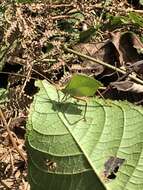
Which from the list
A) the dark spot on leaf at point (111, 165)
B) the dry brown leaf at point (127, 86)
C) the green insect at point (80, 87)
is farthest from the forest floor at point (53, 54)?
the dark spot on leaf at point (111, 165)

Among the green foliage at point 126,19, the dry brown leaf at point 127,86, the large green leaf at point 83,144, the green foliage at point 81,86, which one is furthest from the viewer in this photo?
the green foliage at point 126,19

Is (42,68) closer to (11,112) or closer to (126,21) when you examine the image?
(11,112)

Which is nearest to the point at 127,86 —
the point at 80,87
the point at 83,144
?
the point at 80,87

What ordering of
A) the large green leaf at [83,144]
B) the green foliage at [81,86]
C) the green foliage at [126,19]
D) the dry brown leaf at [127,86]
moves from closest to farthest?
the large green leaf at [83,144] → the green foliage at [81,86] → the dry brown leaf at [127,86] → the green foliage at [126,19]

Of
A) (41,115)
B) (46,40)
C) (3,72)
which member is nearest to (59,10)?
(46,40)

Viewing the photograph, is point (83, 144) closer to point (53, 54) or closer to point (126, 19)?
A: point (53, 54)

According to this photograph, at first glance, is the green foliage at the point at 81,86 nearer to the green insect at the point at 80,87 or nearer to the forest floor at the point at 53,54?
the green insect at the point at 80,87
